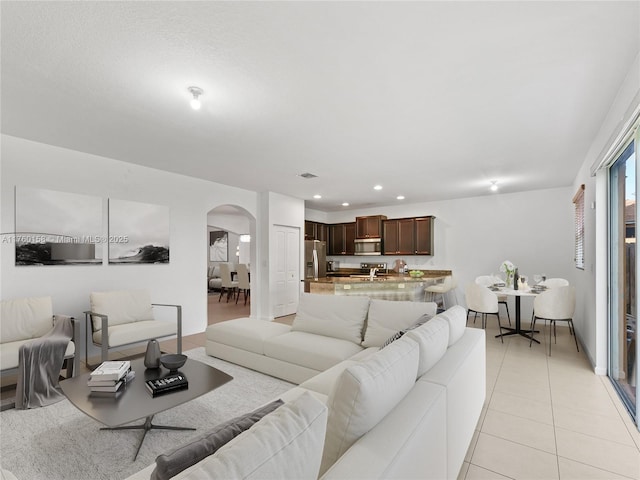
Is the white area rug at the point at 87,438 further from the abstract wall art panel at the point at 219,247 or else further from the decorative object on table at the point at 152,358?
the abstract wall art panel at the point at 219,247

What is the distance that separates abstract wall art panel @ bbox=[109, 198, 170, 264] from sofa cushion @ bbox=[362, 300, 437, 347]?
3.35 metres

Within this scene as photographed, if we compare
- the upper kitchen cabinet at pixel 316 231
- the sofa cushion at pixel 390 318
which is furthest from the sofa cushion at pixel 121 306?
the upper kitchen cabinet at pixel 316 231

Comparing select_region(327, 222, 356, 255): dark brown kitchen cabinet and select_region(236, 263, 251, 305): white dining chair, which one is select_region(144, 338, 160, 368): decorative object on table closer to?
select_region(236, 263, 251, 305): white dining chair

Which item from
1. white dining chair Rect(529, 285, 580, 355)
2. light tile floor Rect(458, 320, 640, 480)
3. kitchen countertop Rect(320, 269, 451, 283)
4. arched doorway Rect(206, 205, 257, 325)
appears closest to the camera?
light tile floor Rect(458, 320, 640, 480)

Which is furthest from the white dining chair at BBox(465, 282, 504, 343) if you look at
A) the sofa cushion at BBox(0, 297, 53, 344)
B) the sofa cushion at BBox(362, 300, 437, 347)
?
the sofa cushion at BBox(0, 297, 53, 344)

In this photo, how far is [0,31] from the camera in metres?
1.81

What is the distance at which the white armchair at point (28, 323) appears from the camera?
309 centimetres

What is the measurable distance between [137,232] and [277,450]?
4504mm

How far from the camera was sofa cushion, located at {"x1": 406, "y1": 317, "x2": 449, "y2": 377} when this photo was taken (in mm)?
1724

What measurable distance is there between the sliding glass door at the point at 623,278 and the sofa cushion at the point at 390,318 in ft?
5.65

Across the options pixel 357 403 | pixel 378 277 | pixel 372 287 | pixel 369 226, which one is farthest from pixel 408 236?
pixel 357 403

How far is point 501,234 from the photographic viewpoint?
6684mm

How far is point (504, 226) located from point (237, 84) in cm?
628

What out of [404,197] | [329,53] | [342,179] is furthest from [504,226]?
[329,53]
